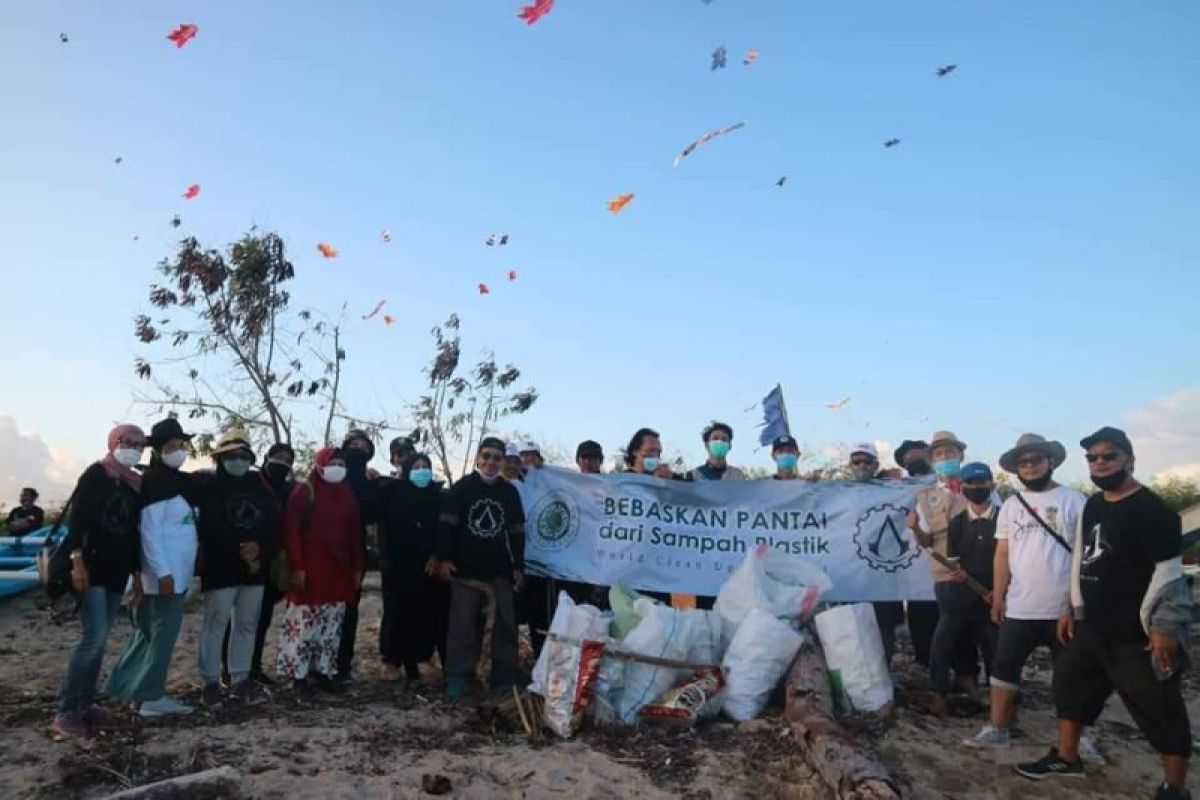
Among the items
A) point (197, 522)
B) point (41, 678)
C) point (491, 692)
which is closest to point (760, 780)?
point (491, 692)

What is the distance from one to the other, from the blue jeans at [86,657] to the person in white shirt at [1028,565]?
4.93 metres

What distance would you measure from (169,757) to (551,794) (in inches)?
78.4

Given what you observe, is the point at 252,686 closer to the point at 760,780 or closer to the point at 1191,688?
the point at 760,780

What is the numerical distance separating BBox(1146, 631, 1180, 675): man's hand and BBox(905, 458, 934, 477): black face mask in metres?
3.14

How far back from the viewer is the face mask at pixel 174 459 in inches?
206

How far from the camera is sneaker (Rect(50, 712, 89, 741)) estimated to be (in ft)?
15.1

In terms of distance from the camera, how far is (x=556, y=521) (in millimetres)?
6910

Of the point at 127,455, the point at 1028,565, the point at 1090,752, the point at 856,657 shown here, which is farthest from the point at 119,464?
the point at 1090,752

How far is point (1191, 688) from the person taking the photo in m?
6.50

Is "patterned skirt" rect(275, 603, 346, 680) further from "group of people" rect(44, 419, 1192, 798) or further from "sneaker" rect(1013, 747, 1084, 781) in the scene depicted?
"sneaker" rect(1013, 747, 1084, 781)

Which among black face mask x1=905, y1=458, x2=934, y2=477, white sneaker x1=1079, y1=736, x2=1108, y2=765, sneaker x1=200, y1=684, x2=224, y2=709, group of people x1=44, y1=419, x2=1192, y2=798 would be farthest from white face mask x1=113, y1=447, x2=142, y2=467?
black face mask x1=905, y1=458, x2=934, y2=477

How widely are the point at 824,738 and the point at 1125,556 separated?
1693mm

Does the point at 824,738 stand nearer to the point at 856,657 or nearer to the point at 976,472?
the point at 856,657

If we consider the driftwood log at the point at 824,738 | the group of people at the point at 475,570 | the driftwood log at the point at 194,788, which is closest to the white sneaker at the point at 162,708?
the group of people at the point at 475,570
